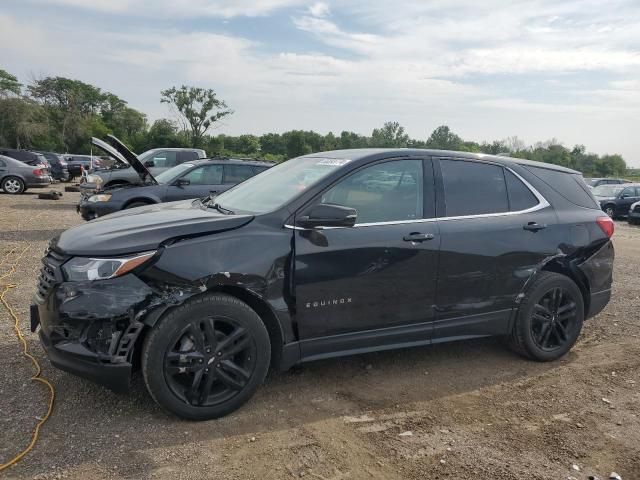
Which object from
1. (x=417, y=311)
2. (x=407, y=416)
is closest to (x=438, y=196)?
(x=417, y=311)

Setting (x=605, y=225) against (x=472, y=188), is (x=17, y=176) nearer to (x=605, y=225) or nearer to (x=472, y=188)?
(x=472, y=188)

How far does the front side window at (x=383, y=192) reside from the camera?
Answer: 3.76 m

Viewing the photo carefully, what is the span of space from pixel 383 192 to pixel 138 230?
1765 millimetres

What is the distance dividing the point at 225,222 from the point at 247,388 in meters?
1.09

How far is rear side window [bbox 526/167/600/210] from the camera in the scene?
4625 millimetres

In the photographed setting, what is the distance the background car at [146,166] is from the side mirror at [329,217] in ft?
32.9

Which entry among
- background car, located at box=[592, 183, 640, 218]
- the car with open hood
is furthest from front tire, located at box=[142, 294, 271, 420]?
background car, located at box=[592, 183, 640, 218]

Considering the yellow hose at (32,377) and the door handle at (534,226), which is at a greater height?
the door handle at (534,226)

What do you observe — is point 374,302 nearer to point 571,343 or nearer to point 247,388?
point 247,388

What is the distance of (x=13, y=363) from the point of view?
13.1 ft

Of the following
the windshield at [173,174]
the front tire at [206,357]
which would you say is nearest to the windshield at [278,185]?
the front tire at [206,357]

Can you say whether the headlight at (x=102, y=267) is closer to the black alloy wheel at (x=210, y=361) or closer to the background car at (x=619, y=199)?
the black alloy wheel at (x=210, y=361)

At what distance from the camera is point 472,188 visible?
4.22 metres

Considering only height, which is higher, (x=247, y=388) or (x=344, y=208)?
(x=344, y=208)
